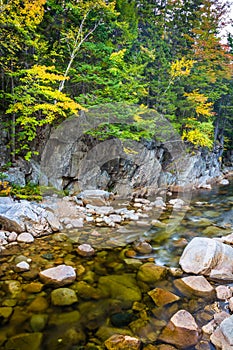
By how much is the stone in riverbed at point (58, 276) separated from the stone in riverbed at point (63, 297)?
196 millimetres

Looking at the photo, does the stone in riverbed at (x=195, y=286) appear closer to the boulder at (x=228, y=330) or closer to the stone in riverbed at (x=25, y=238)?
Answer: the boulder at (x=228, y=330)

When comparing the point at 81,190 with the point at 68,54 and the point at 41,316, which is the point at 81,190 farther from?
the point at 41,316

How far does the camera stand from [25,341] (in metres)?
3.03

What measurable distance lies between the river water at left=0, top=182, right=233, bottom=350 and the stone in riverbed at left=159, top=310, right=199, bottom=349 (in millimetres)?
91

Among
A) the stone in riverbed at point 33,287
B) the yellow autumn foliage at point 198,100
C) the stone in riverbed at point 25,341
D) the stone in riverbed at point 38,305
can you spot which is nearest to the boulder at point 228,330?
the stone in riverbed at point 25,341

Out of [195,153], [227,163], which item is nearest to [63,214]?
[195,153]

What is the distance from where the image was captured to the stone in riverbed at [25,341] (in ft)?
9.63

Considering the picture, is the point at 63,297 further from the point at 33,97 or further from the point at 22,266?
the point at 33,97

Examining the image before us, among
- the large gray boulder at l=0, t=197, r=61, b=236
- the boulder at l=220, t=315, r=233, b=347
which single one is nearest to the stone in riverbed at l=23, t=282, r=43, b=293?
the large gray boulder at l=0, t=197, r=61, b=236

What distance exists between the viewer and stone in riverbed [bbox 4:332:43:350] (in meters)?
2.94

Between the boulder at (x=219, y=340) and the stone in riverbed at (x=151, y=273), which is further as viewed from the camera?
the stone in riverbed at (x=151, y=273)

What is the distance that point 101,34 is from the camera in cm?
1075

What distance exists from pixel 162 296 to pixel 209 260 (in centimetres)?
137

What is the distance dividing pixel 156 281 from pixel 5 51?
8.73m
